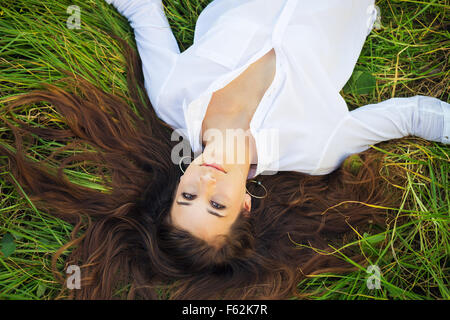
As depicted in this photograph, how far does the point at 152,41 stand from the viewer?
8.56 feet

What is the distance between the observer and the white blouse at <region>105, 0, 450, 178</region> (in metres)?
2.33

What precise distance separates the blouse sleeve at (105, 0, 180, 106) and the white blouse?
0.01 m

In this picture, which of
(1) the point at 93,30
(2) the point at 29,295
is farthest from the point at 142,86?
(2) the point at 29,295

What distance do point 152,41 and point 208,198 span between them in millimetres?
1278

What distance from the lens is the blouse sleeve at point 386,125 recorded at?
2.38 m

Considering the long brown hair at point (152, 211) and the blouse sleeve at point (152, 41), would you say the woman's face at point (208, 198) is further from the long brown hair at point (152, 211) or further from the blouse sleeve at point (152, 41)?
the blouse sleeve at point (152, 41)

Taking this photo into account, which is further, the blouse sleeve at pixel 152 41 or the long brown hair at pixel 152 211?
the blouse sleeve at pixel 152 41

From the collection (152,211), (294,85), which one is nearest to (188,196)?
(152,211)

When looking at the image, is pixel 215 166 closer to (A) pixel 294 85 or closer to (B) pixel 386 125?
(A) pixel 294 85

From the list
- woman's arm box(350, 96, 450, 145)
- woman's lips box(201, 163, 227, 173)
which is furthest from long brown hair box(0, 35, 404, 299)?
woman's lips box(201, 163, 227, 173)

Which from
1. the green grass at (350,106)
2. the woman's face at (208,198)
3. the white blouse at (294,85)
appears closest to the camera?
the woman's face at (208,198)

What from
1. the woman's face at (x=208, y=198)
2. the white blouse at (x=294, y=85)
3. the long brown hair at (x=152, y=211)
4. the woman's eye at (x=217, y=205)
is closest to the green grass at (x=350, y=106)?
the long brown hair at (x=152, y=211)

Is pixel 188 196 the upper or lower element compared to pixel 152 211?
upper

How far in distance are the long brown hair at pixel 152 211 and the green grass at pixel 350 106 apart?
10 cm
